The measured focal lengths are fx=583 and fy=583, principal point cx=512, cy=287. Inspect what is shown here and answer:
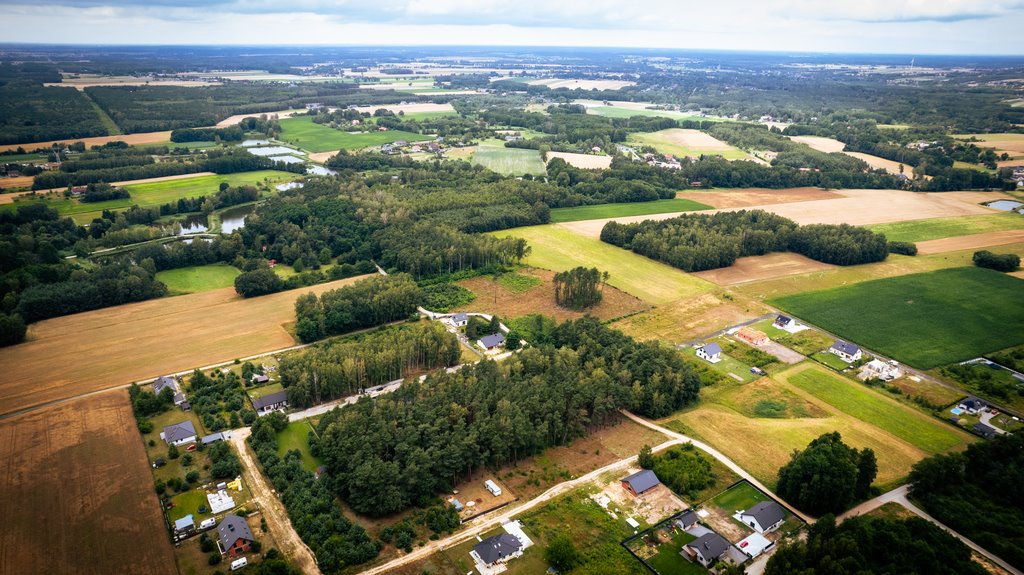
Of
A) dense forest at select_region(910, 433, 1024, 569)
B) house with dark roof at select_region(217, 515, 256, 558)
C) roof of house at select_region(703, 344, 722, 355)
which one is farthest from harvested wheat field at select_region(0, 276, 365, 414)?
dense forest at select_region(910, 433, 1024, 569)

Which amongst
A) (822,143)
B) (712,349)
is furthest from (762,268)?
(822,143)

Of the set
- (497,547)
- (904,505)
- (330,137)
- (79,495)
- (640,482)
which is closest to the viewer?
(497,547)

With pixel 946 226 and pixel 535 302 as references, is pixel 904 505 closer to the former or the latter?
pixel 535 302

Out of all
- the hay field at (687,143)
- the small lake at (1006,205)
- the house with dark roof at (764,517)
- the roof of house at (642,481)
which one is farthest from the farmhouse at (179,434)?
the small lake at (1006,205)

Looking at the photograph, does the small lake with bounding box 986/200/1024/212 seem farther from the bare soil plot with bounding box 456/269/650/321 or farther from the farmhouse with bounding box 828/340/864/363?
the bare soil plot with bounding box 456/269/650/321

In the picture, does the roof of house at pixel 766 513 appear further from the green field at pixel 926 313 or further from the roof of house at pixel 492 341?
the green field at pixel 926 313

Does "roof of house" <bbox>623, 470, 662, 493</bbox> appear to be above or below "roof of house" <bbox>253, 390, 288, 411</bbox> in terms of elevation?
below

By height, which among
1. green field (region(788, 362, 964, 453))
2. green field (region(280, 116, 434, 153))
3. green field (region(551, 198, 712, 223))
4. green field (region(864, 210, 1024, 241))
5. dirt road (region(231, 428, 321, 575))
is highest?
green field (region(280, 116, 434, 153))
